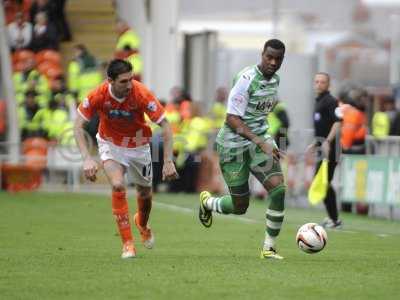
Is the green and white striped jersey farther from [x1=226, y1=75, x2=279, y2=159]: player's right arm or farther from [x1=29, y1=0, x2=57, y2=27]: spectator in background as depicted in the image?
[x1=29, y1=0, x2=57, y2=27]: spectator in background

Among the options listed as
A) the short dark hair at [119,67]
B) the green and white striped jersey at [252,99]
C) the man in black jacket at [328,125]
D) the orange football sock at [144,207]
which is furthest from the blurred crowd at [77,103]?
the short dark hair at [119,67]

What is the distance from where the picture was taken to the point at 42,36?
2947cm

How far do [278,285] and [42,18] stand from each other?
770 inches

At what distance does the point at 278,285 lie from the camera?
10.6m

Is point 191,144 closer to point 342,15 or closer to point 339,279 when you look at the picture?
point 339,279

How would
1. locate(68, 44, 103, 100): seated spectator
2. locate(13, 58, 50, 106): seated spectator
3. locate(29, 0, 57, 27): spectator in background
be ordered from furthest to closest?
1. locate(29, 0, 57, 27): spectator in background
2. locate(68, 44, 103, 100): seated spectator
3. locate(13, 58, 50, 106): seated spectator

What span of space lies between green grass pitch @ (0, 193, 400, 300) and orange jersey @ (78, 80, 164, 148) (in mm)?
1338

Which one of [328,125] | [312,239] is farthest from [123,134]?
[328,125]

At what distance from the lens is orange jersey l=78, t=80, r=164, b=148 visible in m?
12.8

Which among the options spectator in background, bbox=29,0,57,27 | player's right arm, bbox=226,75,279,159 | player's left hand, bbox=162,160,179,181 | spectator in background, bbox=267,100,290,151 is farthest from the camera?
spectator in background, bbox=29,0,57,27

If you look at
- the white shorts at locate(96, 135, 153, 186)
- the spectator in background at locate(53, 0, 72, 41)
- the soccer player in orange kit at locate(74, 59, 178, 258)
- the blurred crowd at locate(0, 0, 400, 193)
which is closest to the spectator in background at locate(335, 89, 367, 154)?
the blurred crowd at locate(0, 0, 400, 193)

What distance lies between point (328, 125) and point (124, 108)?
6.23 meters

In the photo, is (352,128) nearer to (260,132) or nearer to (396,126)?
(396,126)

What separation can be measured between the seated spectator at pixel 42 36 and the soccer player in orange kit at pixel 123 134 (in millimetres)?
16290
